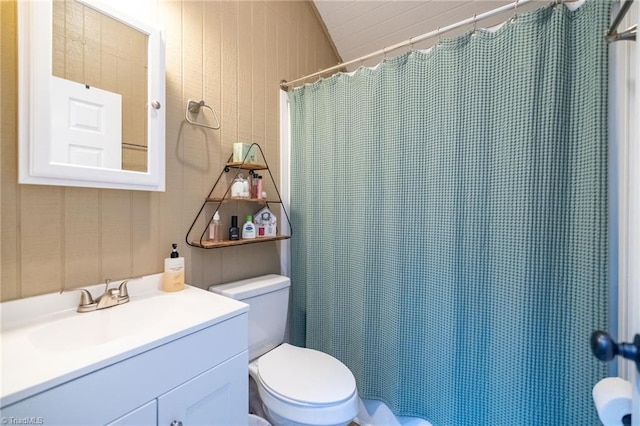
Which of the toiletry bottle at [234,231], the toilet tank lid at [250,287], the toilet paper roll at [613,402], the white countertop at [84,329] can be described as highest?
the toiletry bottle at [234,231]

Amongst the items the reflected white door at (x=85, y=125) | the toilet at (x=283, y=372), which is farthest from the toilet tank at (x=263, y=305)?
the reflected white door at (x=85, y=125)

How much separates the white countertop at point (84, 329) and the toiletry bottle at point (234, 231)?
334 millimetres

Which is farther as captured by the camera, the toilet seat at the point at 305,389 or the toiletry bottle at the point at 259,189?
the toiletry bottle at the point at 259,189

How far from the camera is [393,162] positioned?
1348 mm

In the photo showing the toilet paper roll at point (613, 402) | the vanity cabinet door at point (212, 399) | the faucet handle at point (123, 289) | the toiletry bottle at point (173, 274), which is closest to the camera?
the toilet paper roll at point (613, 402)

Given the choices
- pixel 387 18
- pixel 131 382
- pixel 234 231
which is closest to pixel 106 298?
pixel 131 382

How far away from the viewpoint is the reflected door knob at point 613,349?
0.53 meters

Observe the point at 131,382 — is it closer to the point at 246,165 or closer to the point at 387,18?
the point at 246,165

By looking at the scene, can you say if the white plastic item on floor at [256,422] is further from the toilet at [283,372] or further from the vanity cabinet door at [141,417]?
the vanity cabinet door at [141,417]

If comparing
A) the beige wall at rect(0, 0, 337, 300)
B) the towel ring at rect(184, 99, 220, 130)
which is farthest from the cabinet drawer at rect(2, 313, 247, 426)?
the towel ring at rect(184, 99, 220, 130)

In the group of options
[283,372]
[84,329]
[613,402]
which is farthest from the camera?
[283,372]

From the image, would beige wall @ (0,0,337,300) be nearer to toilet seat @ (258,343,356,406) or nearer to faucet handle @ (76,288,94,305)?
faucet handle @ (76,288,94,305)

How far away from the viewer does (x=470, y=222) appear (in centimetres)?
115

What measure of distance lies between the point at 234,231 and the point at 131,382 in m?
0.79
